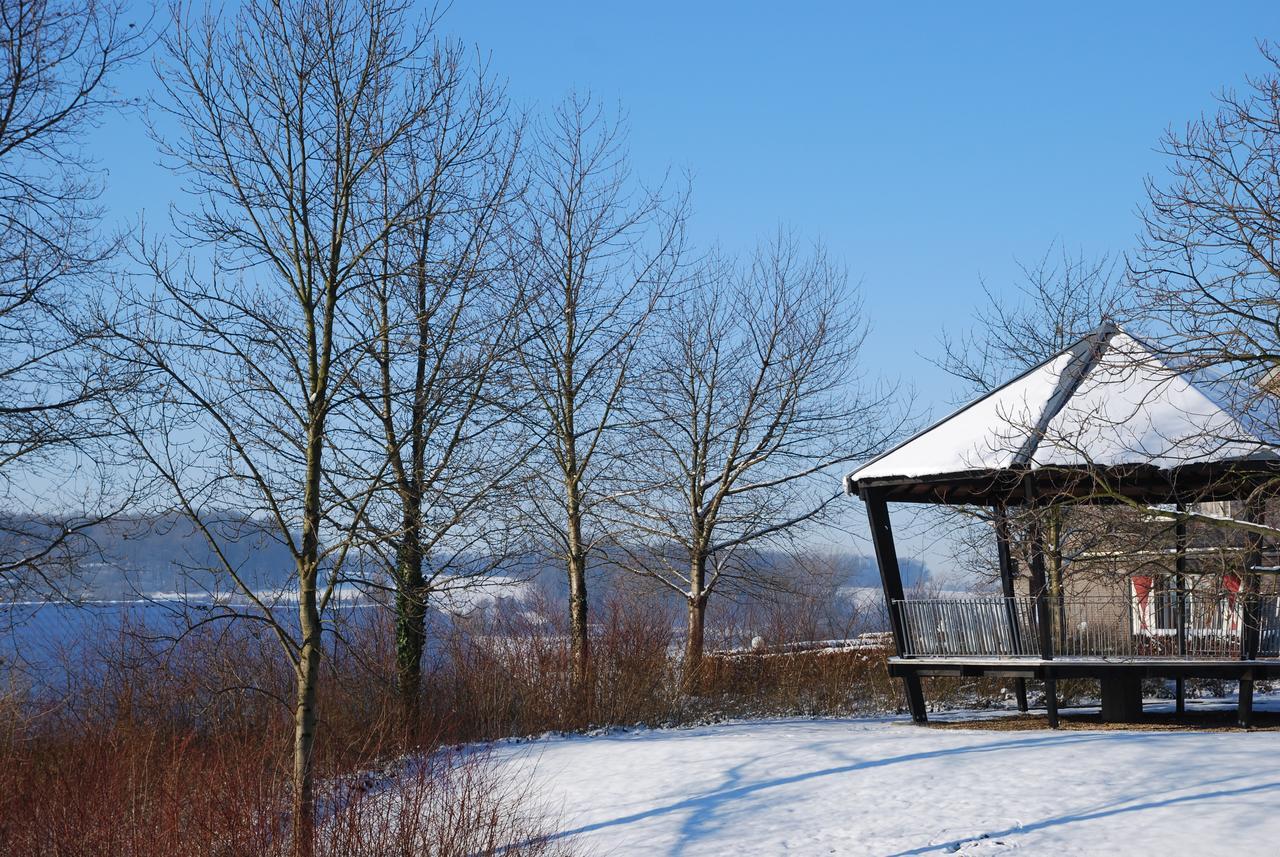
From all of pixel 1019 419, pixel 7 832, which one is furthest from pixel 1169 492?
pixel 7 832

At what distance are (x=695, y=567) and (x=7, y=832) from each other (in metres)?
16.3

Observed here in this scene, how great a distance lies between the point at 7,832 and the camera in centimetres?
968

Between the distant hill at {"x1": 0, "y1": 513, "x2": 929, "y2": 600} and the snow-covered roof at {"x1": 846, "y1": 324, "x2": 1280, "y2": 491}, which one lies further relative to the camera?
the snow-covered roof at {"x1": 846, "y1": 324, "x2": 1280, "y2": 491}

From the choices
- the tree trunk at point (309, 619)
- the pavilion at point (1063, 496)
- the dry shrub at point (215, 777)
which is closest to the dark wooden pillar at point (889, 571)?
the pavilion at point (1063, 496)

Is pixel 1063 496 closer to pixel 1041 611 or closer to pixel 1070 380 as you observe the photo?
pixel 1041 611

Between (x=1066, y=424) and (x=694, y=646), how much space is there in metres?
9.90

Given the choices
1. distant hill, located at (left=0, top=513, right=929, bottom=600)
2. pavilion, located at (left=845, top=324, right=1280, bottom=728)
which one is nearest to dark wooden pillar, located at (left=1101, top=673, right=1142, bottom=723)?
pavilion, located at (left=845, top=324, right=1280, bottom=728)

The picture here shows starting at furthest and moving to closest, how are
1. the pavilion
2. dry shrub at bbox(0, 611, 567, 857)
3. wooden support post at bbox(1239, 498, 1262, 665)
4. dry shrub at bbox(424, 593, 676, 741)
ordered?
dry shrub at bbox(424, 593, 676, 741), the pavilion, wooden support post at bbox(1239, 498, 1262, 665), dry shrub at bbox(0, 611, 567, 857)

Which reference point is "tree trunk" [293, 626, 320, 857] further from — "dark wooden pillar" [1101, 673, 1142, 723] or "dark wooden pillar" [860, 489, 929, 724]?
"dark wooden pillar" [1101, 673, 1142, 723]

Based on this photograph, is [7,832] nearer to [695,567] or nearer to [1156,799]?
[1156,799]

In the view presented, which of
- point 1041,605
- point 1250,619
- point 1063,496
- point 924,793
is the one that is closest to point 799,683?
point 1041,605

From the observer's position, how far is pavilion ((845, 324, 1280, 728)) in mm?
14556

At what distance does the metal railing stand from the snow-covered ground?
4.03 feet

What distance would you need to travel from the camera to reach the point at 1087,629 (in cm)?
1569
